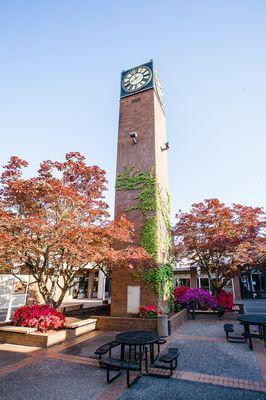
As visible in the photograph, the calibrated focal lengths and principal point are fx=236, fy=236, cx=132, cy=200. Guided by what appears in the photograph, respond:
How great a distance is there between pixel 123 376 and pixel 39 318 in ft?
15.6

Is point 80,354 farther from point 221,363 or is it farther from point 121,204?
point 121,204

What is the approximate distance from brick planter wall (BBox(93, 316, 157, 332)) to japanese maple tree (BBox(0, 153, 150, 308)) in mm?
2584

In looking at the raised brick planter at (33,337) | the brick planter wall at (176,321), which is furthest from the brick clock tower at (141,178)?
the raised brick planter at (33,337)

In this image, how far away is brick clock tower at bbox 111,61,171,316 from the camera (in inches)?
533

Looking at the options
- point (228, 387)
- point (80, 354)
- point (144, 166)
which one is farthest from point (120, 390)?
point (144, 166)

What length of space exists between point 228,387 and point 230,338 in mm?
4622

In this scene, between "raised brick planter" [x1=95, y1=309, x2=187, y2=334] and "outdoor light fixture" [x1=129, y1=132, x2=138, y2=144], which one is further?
"outdoor light fixture" [x1=129, y1=132, x2=138, y2=144]

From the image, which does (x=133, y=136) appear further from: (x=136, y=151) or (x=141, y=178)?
(x=141, y=178)

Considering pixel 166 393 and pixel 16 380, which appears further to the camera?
pixel 16 380

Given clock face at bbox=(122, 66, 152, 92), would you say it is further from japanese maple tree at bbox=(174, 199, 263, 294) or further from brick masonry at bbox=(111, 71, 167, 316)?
japanese maple tree at bbox=(174, 199, 263, 294)

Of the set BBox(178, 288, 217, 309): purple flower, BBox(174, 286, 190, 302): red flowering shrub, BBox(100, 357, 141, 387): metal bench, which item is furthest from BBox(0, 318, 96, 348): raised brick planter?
BBox(174, 286, 190, 302): red flowering shrub

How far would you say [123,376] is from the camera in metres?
5.88

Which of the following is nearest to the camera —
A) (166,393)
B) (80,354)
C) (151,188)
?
(166,393)

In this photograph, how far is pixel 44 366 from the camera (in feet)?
21.5
